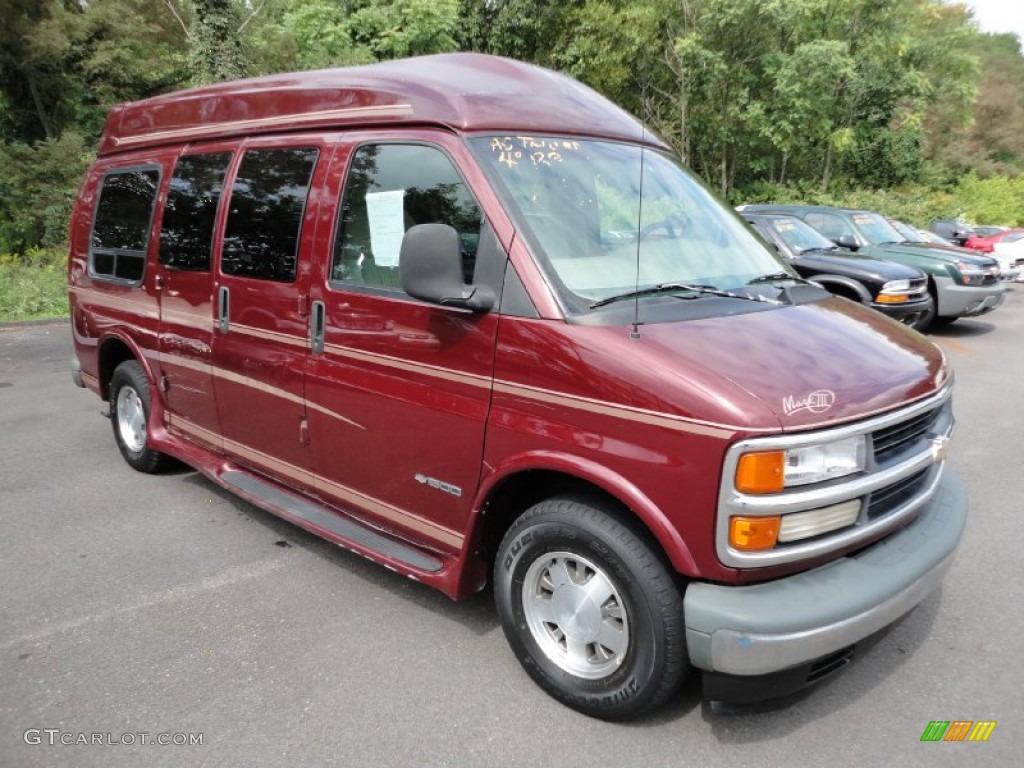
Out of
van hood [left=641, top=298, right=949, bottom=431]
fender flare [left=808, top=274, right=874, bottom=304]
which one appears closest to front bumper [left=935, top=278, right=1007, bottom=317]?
fender flare [left=808, top=274, right=874, bottom=304]

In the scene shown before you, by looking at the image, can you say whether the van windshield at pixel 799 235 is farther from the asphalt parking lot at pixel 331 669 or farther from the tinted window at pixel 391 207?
the tinted window at pixel 391 207

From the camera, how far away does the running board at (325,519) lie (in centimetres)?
341

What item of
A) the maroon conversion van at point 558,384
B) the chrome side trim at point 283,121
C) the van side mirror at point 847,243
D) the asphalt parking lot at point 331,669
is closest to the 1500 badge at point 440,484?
the maroon conversion van at point 558,384

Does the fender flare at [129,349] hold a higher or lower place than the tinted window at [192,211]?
lower

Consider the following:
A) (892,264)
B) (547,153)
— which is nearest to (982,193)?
(892,264)

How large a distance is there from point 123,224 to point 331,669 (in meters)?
3.68

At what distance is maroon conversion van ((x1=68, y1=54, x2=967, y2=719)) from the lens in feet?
8.18

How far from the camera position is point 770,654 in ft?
7.91

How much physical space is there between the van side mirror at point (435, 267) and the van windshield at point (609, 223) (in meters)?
0.31

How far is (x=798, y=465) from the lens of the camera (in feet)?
8.06

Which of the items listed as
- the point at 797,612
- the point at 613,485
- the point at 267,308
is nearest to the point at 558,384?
the point at 613,485

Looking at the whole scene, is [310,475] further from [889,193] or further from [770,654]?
[889,193]

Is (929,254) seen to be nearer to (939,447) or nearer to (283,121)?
(939,447)

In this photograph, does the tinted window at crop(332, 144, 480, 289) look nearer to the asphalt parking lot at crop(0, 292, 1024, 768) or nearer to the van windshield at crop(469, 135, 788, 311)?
the van windshield at crop(469, 135, 788, 311)
